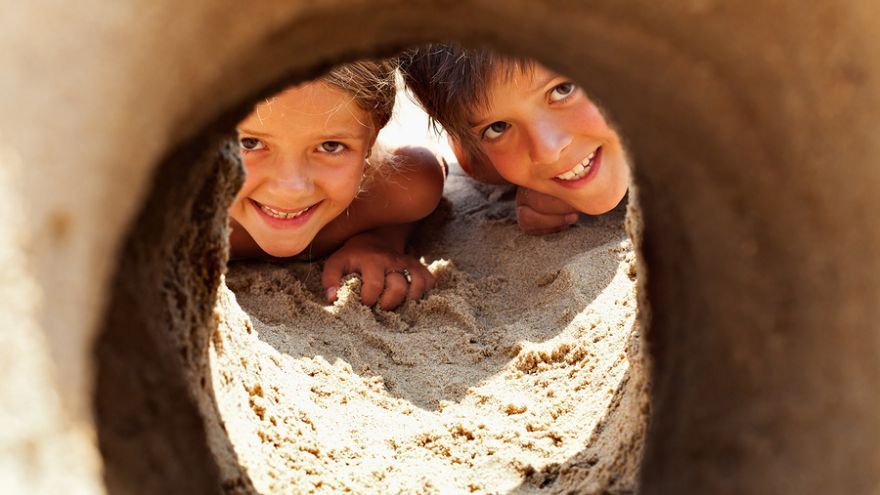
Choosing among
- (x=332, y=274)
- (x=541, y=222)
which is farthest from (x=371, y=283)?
(x=541, y=222)

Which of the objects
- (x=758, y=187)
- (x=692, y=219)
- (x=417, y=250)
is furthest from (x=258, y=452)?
(x=417, y=250)

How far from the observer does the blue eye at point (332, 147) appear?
2.76 metres

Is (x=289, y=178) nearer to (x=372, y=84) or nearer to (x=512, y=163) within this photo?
(x=372, y=84)

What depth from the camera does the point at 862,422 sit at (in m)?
0.88

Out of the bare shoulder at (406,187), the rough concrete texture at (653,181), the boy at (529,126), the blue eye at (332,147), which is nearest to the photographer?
the rough concrete texture at (653,181)

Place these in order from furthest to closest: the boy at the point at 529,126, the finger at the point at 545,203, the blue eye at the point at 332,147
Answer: the finger at the point at 545,203 < the blue eye at the point at 332,147 < the boy at the point at 529,126

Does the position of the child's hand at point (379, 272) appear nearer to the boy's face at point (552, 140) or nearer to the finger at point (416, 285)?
the finger at point (416, 285)

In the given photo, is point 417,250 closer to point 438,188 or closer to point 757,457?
point 438,188

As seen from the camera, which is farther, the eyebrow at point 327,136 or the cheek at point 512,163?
the cheek at point 512,163

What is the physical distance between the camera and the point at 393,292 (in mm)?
2674

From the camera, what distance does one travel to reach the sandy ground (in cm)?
160

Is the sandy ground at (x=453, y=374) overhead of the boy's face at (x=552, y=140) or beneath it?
beneath

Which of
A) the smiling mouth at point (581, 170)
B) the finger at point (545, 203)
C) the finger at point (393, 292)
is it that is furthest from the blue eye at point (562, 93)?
the finger at point (393, 292)

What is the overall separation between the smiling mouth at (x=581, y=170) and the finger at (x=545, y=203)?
0.35 ft
